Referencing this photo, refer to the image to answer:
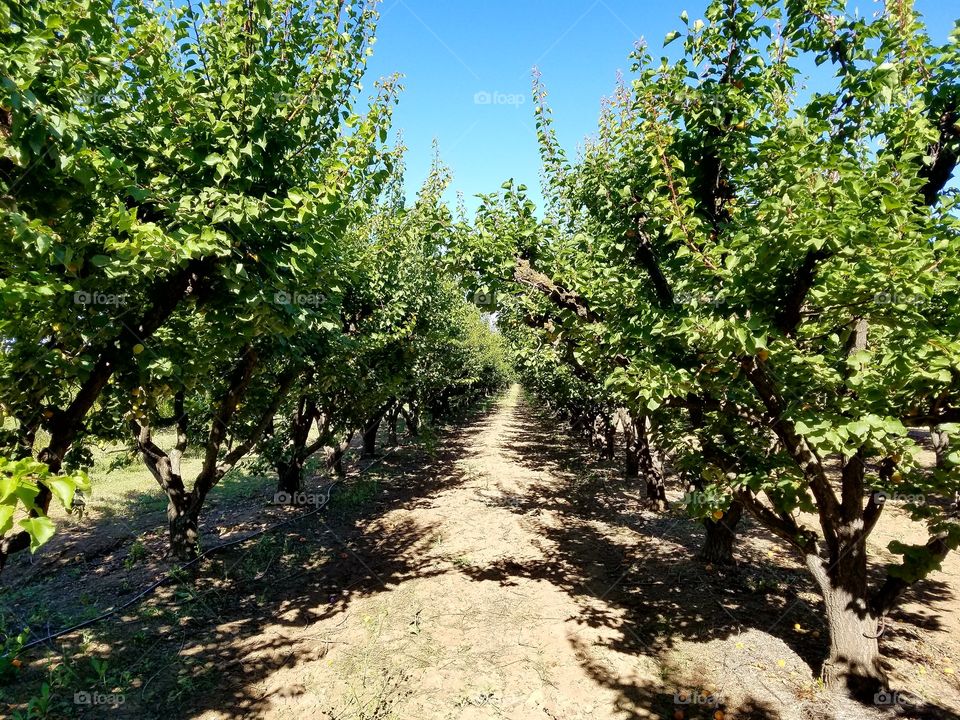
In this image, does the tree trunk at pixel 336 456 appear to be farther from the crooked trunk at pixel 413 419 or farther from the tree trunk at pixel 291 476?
the crooked trunk at pixel 413 419

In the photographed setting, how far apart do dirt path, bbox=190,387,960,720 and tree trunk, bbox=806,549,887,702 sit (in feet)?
0.90

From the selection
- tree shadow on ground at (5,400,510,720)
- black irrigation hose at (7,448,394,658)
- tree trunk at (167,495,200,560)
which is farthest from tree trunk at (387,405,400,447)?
tree trunk at (167,495,200,560)

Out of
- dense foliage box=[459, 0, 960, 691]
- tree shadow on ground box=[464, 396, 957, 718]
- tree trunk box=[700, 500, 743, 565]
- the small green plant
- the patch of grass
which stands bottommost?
the small green plant

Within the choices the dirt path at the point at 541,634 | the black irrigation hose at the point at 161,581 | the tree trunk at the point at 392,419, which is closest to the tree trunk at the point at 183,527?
the black irrigation hose at the point at 161,581

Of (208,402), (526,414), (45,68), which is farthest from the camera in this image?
(526,414)

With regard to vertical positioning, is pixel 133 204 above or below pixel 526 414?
above

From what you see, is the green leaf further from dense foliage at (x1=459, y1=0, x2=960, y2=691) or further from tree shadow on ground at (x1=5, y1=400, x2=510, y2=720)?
tree shadow on ground at (x1=5, y1=400, x2=510, y2=720)

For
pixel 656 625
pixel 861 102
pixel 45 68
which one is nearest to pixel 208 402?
pixel 45 68

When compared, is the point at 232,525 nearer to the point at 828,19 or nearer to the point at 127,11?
the point at 127,11

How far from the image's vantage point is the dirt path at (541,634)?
5.52 metres

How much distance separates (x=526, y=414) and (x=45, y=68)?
4109 cm

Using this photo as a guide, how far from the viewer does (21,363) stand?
4.18 metres

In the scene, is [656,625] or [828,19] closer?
[828,19]

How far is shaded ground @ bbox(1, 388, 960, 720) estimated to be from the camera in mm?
5523
